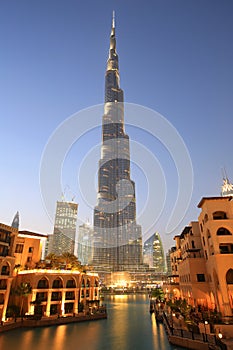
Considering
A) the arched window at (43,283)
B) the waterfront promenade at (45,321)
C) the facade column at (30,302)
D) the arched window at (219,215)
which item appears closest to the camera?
the waterfront promenade at (45,321)

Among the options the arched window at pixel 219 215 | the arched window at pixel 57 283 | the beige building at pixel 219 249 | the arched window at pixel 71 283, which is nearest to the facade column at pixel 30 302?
the arched window at pixel 57 283

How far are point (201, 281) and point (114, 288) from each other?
575 feet

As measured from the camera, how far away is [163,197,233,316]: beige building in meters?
34.0

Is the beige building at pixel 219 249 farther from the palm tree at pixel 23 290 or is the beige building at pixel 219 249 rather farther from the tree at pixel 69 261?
the palm tree at pixel 23 290

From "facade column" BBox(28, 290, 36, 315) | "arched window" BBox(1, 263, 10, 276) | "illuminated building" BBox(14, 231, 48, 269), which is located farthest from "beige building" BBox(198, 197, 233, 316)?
"illuminated building" BBox(14, 231, 48, 269)

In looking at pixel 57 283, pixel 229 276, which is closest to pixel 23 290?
pixel 57 283

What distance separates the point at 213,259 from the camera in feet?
119

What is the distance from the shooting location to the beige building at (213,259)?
3400 centimetres

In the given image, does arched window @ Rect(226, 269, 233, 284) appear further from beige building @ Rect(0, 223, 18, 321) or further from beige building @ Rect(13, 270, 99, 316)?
beige building @ Rect(0, 223, 18, 321)

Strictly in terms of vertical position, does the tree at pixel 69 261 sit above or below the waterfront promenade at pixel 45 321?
above

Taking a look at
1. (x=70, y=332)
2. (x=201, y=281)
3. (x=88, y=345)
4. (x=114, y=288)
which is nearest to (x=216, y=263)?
(x=201, y=281)

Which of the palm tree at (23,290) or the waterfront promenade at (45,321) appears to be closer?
the waterfront promenade at (45,321)

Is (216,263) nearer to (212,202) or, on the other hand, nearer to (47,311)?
(212,202)

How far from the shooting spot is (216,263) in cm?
3494
